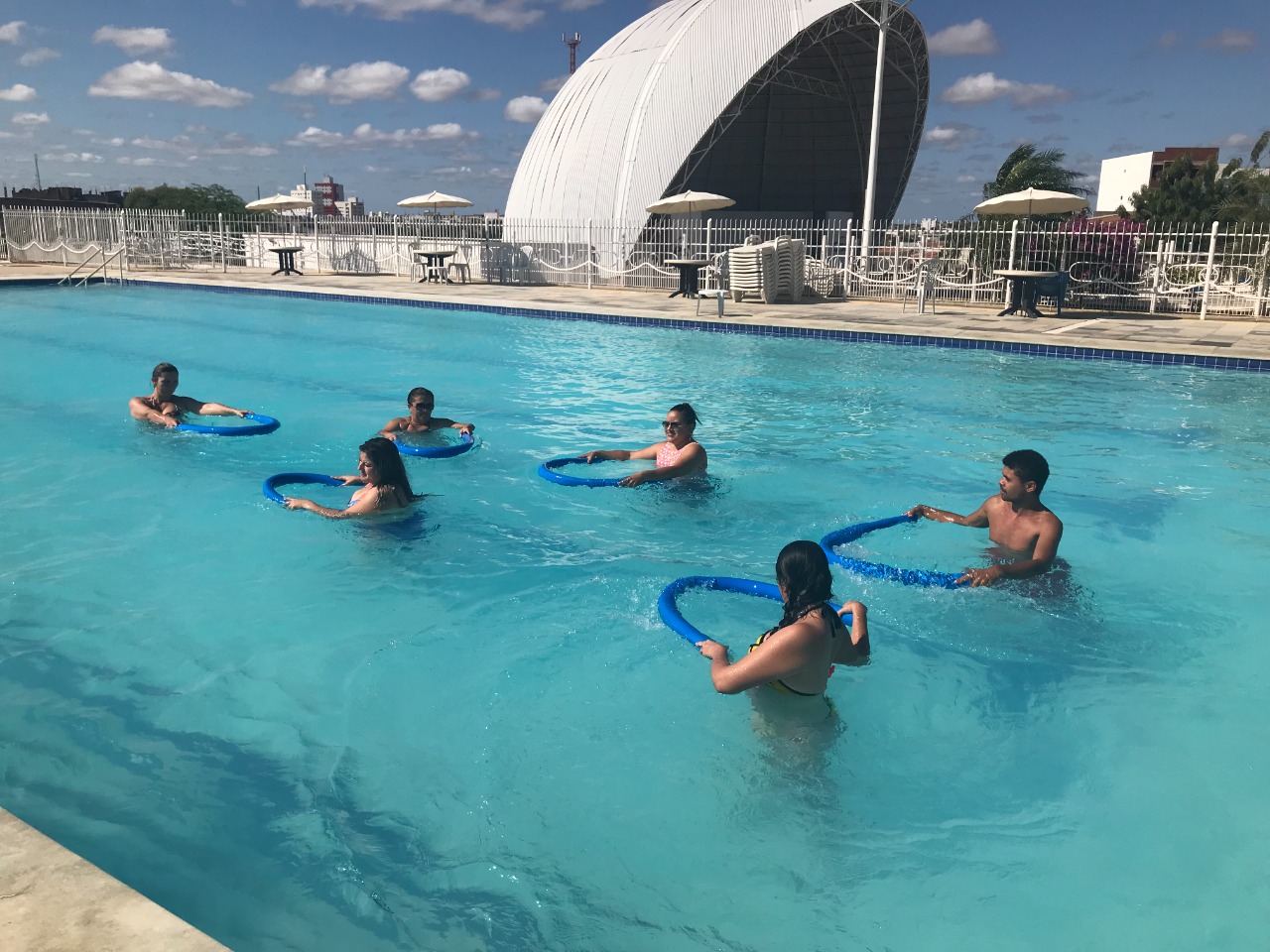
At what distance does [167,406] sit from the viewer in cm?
898

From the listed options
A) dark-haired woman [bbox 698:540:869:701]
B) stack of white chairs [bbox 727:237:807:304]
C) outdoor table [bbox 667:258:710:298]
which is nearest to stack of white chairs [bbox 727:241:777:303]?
stack of white chairs [bbox 727:237:807:304]

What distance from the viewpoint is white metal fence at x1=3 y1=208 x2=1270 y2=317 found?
18.2 m

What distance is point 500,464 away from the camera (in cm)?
855

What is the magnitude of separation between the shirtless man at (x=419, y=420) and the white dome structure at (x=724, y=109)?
68.1 feet

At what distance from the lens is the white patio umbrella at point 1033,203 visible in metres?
18.3

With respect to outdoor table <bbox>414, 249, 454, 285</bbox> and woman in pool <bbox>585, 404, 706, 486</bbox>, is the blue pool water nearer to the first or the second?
woman in pool <bbox>585, 404, 706, 486</bbox>

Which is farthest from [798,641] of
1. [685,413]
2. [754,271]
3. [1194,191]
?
[1194,191]

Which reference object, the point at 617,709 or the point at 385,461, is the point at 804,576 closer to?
the point at 617,709

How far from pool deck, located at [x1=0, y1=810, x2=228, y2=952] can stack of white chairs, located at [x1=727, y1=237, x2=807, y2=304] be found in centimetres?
1850

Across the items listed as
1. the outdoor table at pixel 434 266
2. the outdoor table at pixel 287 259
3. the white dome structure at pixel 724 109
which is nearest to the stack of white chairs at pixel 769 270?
the white dome structure at pixel 724 109

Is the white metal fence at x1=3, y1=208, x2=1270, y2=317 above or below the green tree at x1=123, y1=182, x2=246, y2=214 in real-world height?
below

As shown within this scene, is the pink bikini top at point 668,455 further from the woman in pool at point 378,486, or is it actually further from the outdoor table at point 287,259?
the outdoor table at point 287,259

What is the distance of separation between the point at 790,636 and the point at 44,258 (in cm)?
3644

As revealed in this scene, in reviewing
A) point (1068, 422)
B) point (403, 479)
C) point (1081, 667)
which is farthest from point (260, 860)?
point (1068, 422)
